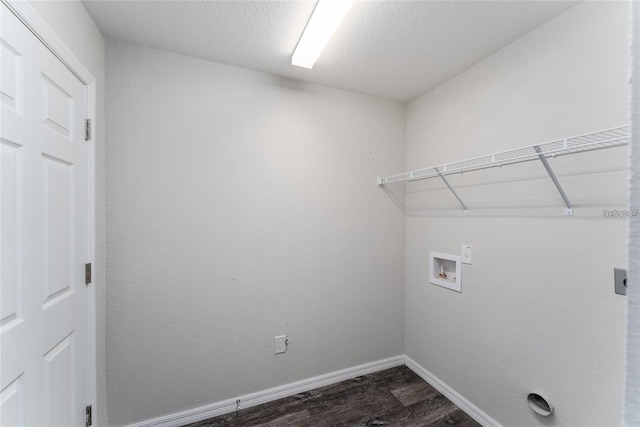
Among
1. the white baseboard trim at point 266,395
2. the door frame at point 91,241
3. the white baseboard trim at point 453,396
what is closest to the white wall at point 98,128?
the door frame at point 91,241

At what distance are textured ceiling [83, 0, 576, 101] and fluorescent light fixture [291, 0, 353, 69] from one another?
7cm

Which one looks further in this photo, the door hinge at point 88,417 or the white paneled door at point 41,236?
the door hinge at point 88,417

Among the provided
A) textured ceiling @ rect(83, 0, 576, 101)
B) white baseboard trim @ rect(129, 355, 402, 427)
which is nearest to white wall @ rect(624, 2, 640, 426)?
textured ceiling @ rect(83, 0, 576, 101)

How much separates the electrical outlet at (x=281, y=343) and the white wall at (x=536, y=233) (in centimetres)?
122

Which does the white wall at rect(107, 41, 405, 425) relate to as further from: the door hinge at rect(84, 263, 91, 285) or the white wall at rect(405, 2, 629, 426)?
the white wall at rect(405, 2, 629, 426)

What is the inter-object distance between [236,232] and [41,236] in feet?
3.23

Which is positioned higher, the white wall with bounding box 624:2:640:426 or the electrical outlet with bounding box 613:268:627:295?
the white wall with bounding box 624:2:640:426

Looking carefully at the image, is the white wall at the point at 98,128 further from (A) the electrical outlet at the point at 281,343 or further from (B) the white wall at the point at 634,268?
(B) the white wall at the point at 634,268

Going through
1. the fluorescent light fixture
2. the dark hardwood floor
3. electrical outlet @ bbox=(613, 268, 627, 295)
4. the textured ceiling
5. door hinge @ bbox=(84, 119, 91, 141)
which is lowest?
the dark hardwood floor

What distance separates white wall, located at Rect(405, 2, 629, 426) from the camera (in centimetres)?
125

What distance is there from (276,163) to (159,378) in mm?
1666

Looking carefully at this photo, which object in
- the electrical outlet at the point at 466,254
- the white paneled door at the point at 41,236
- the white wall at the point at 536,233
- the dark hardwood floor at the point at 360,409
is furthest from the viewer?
the electrical outlet at the point at 466,254

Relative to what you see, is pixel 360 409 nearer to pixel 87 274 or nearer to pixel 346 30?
pixel 87 274

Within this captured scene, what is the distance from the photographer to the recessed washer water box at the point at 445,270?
1.95 meters
